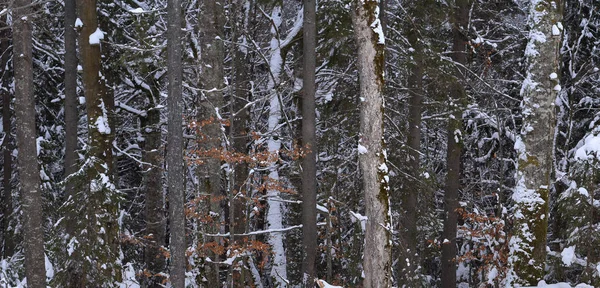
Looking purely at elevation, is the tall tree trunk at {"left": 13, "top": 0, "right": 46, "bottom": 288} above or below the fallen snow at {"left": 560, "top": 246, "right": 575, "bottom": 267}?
above

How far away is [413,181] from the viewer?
1436 centimetres

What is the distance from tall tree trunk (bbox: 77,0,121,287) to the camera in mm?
12141

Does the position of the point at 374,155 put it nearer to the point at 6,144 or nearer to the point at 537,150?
the point at 537,150

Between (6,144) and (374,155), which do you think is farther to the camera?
(6,144)

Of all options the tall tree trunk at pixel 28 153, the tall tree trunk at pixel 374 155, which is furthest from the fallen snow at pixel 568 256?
the tall tree trunk at pixel 28 153

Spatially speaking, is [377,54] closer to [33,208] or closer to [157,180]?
[33,208]

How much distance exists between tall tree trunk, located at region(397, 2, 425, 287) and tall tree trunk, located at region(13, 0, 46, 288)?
25.4 ft

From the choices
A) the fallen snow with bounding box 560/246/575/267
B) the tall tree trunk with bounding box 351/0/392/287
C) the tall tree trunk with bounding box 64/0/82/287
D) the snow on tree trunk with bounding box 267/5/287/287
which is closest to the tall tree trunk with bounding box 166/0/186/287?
the tall tree trunk with bounding box 64/0/82/287

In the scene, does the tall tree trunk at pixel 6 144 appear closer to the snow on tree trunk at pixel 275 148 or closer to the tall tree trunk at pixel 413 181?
the snow on tree trunk at pixel 275 148

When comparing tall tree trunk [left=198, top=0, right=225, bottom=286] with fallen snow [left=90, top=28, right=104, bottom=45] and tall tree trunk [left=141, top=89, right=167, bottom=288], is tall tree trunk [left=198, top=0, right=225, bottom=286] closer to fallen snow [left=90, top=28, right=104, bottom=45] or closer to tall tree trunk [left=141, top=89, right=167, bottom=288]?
fallen snow [left=90, top=28, right=104, bottom=45]

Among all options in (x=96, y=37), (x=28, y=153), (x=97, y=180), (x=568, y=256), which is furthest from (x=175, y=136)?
(x=568, y=256)

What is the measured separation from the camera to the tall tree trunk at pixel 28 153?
11445 mm

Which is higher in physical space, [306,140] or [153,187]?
[306,140]

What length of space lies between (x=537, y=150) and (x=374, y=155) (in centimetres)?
248
